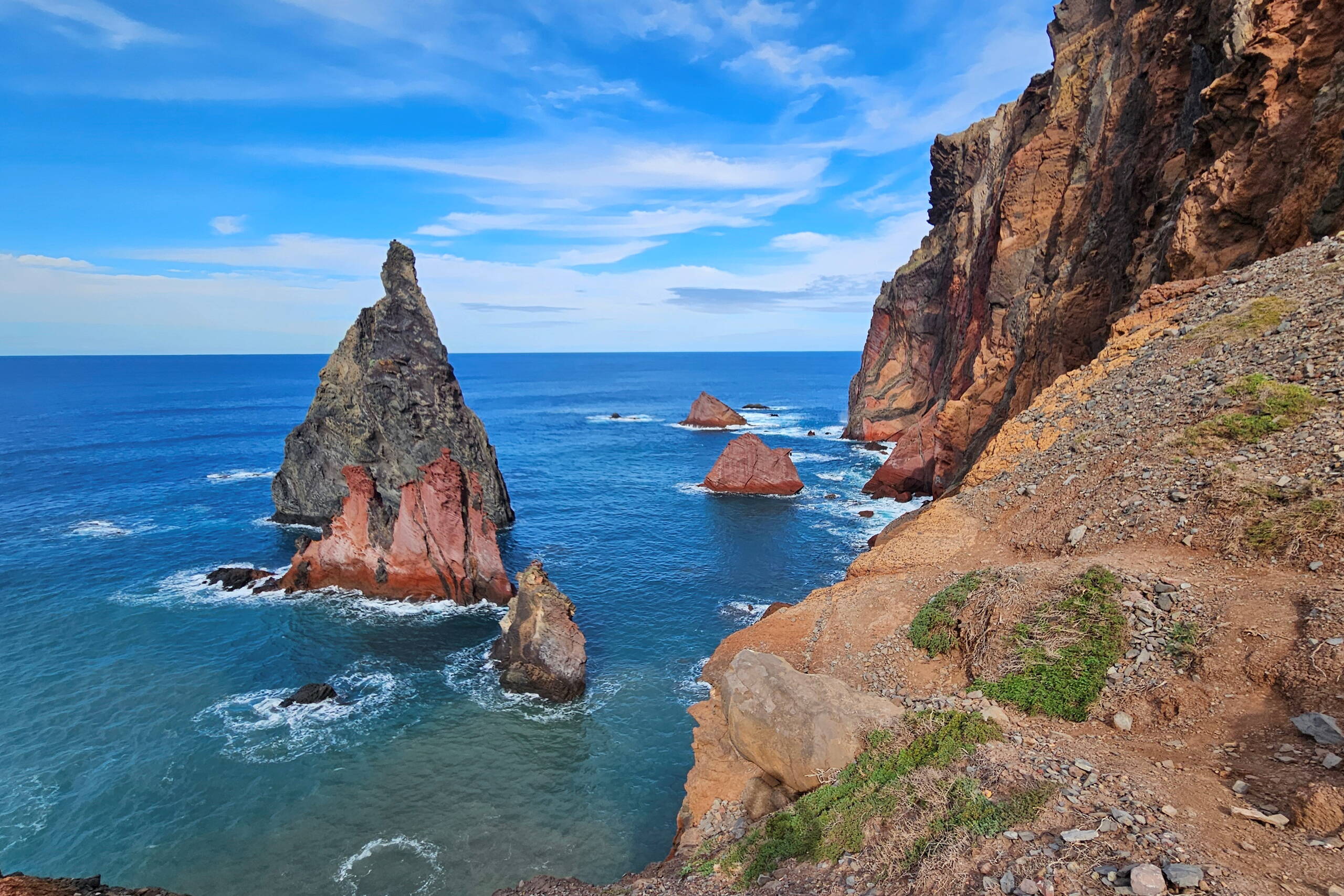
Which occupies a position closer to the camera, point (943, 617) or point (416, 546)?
point (943, 617)

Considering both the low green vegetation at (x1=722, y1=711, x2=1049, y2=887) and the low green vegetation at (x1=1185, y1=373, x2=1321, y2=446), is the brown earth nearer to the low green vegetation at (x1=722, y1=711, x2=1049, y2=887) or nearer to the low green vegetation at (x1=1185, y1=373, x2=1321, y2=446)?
the low green vegetation at (x1=1185, y1=373, x2=1321, y2=446)

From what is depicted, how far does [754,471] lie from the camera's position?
210 feet

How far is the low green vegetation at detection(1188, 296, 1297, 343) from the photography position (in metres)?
19.3

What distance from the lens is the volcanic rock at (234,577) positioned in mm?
41375

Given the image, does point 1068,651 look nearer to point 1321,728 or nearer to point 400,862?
point 1321,728

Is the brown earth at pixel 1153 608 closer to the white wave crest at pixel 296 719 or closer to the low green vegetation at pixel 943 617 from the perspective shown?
the low green vegetation at pixel 943 617

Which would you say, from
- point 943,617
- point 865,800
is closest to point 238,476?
point 943,617

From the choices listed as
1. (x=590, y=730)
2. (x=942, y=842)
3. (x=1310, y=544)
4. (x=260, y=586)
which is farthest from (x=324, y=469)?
(x=1310, y=544)

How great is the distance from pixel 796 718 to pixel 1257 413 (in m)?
14.3

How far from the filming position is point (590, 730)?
2659 centimetres

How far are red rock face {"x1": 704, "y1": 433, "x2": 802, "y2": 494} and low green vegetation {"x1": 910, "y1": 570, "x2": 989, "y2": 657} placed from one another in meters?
45.9

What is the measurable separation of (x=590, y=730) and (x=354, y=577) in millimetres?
23259

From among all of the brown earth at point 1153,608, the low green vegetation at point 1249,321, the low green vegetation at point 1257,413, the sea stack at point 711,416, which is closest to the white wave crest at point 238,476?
the sea stack at point 711,416

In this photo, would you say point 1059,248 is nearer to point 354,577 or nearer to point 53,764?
→ point 354,577
